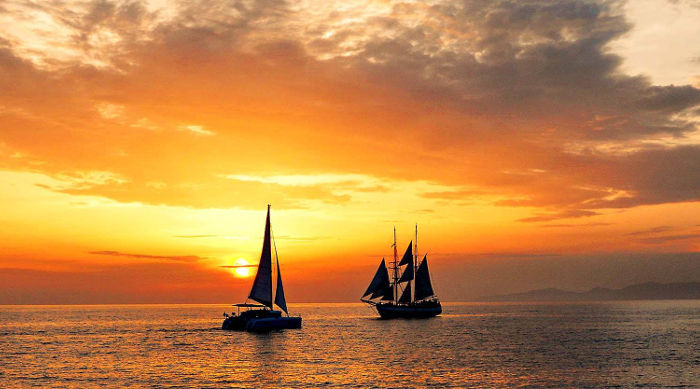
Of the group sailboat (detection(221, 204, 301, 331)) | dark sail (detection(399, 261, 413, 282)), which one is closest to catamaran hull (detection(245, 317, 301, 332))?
sailboat (detection(221, 204, 301, 331))

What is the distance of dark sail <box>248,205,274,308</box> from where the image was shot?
111812mm

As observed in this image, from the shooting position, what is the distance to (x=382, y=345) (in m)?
104

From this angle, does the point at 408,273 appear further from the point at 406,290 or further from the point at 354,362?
the point at 354,362

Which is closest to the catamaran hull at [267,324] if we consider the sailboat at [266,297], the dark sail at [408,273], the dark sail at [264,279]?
the sailboat at [266,297]

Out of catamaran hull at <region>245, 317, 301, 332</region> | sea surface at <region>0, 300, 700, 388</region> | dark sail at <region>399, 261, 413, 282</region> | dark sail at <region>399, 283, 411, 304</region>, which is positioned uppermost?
dark sail at <region>399, 261, 413, 282</region>

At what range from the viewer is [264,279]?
112250 millimetres

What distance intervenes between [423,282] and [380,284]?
13.4 meters

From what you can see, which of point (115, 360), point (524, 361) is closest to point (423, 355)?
point (524, 361)

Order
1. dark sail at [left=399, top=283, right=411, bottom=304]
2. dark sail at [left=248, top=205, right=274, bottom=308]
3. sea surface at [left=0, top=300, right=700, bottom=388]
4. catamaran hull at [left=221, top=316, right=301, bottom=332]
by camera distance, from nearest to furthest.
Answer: sea surface at [left=0, top=300, right=700, bottom=388] < dark sail at [left=248, top=205, right=274, bottom=308] < catamaran hull at [left=221, top=316, right=301, bottom=332] < dark sail at [left=399, top=283, right=411, bottom=304]

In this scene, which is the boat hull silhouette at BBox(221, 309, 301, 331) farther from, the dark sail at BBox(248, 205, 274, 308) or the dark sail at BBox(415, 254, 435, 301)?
the dark sail at BBox(415, 254, 435, 301)

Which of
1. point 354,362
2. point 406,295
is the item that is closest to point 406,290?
point 406,295

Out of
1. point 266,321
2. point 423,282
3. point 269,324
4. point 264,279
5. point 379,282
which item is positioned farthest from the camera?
point 423,282

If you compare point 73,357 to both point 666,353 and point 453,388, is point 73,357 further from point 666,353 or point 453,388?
point 666,353

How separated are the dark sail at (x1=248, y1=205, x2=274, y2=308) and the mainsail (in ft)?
177
